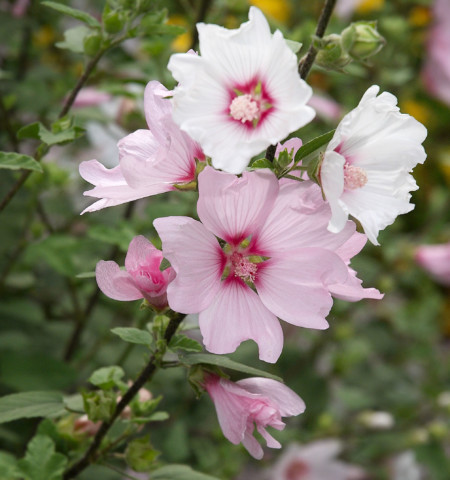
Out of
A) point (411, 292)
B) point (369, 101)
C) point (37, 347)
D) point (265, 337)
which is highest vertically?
point (369, 101)

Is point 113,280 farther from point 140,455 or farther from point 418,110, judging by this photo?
point 418,110

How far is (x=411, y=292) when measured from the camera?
2012 millimetres

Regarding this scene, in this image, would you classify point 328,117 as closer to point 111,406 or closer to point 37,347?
point 37,347

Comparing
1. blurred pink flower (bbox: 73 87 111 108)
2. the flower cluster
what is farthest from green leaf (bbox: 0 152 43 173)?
blurred pink flower (bbox: 73 87 111 108)

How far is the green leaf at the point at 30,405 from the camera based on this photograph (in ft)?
2.17

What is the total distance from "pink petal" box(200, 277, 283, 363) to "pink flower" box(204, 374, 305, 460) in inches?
1.9

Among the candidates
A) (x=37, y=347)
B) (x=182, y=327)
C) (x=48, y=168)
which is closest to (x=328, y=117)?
(x=48, y=168)

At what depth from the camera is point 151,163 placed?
1.80 ft

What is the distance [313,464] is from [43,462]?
2.63ft

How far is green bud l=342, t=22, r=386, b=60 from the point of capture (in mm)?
570

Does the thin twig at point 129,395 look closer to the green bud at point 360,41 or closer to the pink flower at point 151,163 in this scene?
the pink flower at point 151,163


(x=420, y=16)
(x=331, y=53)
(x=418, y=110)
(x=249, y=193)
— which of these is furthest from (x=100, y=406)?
(x=418, y=110)

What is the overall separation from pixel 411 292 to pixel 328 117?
71 cm

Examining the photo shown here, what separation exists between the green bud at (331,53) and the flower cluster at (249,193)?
52 mm
